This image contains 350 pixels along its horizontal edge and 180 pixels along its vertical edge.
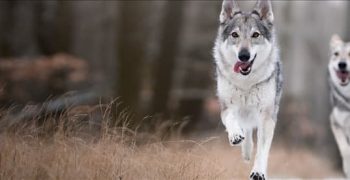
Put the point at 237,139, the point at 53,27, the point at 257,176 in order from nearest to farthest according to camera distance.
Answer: the point at 237,139
the point at 257,176
the point at 53,27

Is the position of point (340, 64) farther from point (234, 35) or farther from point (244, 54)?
point (244, 54)

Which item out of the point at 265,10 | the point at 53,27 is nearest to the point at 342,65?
the point at 265,10

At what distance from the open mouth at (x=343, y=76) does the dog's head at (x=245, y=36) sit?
8.77 feet

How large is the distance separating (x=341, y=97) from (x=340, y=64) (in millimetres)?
437

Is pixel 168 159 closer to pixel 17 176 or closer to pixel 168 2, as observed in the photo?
pixel 17 176

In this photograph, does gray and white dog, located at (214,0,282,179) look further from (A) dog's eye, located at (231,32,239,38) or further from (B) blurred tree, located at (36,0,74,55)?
(B) blurred tree, located at (36,0,74,55)

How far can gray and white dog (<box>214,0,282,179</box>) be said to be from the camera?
5754 millimetres

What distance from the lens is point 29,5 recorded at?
47.2 feet

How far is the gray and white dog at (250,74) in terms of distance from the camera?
18.9ft

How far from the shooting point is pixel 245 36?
569 centimetres

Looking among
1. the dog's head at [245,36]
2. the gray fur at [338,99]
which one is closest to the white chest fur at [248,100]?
the dog's head at [245,36]

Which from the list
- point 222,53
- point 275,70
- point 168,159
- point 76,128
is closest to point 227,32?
point 222,53

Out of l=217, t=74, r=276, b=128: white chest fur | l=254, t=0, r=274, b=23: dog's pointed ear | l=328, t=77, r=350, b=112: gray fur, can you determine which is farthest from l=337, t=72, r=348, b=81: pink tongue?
l=254, t=0, r=274, b=23: dog's pointed ear

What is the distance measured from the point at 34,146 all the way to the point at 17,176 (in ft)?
1.72
